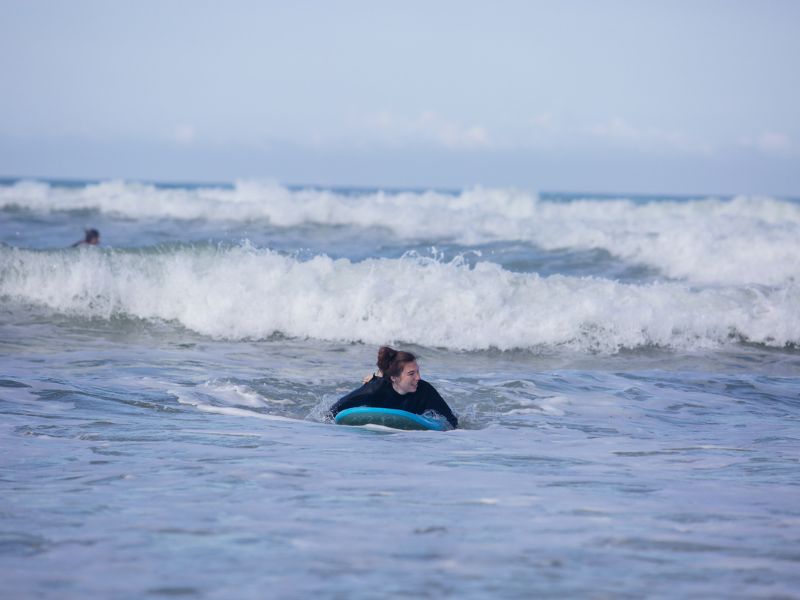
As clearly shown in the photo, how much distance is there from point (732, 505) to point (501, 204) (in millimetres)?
43861

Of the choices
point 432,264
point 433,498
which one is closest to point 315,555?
point 433,498

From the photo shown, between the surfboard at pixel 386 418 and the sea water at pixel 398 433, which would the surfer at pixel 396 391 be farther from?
the sea water at pixel 398 433

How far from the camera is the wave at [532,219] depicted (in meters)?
23.0

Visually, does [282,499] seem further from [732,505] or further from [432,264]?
[432,264]

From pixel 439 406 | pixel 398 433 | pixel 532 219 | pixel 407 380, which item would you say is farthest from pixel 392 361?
pixel 532 219

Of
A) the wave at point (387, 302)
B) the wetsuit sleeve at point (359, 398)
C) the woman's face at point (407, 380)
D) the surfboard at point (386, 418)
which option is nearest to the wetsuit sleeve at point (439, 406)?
the woman's face at point (407, 380)

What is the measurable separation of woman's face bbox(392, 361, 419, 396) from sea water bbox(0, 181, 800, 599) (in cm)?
65

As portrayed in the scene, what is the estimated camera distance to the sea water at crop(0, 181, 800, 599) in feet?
14.9

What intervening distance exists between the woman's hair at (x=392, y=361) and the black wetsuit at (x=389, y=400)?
95 mm

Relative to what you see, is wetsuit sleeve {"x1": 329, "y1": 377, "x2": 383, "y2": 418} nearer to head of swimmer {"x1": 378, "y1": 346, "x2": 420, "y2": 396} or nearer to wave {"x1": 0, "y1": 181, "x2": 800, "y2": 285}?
head of swimmer {"x1": 378, "y1": 346, "x2": 420, "y2": 396}

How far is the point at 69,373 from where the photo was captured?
1085cm

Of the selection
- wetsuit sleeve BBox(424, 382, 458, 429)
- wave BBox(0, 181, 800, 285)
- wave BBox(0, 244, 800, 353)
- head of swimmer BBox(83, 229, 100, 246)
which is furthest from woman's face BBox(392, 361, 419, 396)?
wave BBox(0, 181, 800, 285)

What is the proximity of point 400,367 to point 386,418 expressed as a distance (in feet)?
1.76

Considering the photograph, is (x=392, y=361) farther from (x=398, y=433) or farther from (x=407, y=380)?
(x=398, y=433)
